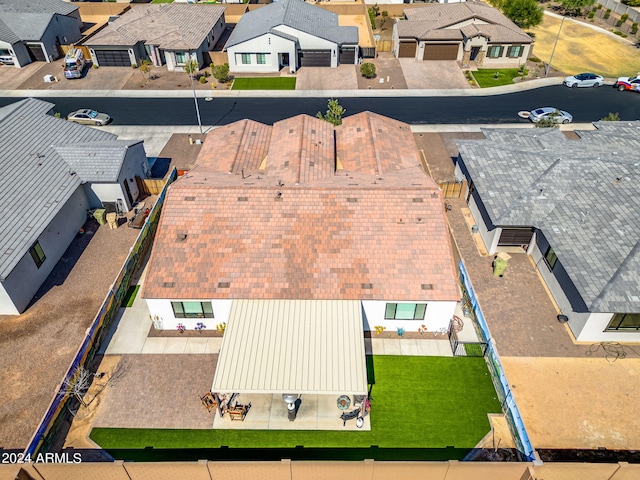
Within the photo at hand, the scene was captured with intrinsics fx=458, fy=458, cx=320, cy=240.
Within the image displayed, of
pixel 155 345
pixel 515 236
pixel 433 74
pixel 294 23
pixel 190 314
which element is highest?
pixel 294 23

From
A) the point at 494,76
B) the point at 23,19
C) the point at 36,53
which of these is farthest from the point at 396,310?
the point at 23,19

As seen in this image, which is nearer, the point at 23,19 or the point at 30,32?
the point at 30,32

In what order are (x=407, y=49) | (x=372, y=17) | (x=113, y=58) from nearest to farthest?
(x=113, y=58)
(x=407, y=49)
(x=372, y=17)

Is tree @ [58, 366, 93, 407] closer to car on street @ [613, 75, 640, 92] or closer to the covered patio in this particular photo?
the covered patio

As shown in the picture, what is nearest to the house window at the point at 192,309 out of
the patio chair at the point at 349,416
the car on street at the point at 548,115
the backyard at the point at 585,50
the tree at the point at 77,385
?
the tree at the point at 77,385

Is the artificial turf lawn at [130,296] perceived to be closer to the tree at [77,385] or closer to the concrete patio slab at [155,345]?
the concrete patio slab at [155,345]

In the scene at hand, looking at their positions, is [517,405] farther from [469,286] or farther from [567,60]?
[567,60]

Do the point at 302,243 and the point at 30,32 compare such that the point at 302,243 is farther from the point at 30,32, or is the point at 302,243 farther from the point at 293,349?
the point at 30,32

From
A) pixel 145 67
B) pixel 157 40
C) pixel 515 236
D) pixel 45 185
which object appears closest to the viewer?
pixel 515 236
